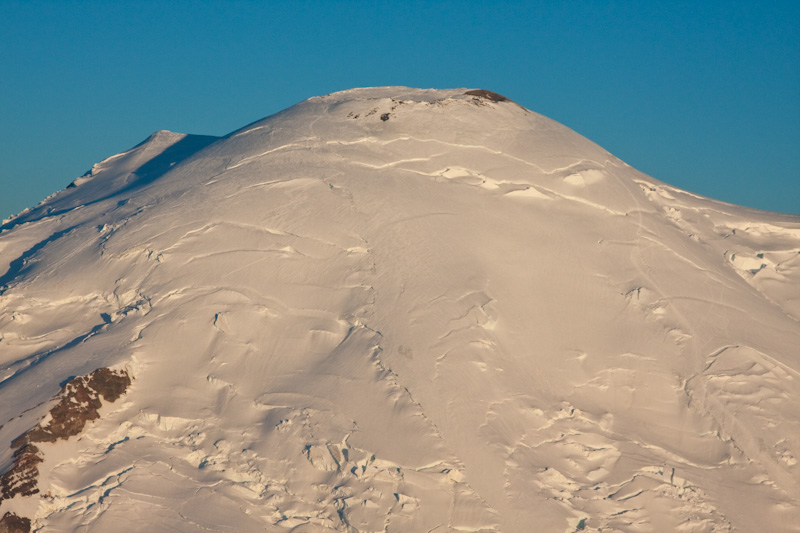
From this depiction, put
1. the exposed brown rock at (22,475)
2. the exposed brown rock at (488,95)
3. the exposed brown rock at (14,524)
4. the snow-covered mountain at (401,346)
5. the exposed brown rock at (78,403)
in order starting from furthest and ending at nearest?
the exposed brown rock at (488,95) < the exposed brown rock at (78,403) < the snow-covered mountain at (401,346) < the exposed brown rock at (22,475) < the exposed brown rock at (14,524)

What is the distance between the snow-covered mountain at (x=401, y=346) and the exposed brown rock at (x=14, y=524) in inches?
1.3

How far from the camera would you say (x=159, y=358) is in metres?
12.1

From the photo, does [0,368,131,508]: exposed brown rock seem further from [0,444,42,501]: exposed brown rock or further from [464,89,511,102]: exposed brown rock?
[464,89,511,102]: exposed brown rock

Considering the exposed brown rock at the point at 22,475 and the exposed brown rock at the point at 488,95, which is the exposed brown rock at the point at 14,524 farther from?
the exposed brown rock at the point at 488,95

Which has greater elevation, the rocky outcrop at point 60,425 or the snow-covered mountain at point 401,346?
the snow-covered mountain at point 401,346

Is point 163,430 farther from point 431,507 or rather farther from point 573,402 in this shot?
point 573,402

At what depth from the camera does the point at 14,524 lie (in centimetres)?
919

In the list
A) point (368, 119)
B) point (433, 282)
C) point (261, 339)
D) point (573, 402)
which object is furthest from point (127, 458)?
point (368, 119)

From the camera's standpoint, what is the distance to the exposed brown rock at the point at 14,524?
29.9ft

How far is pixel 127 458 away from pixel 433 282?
576cm

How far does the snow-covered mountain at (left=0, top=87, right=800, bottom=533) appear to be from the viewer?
33.5 ft

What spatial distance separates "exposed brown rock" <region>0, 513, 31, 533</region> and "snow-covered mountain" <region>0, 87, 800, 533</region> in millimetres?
34

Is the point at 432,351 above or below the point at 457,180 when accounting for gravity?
below

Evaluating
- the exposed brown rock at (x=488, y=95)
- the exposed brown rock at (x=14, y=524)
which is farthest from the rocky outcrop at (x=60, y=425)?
the exposed brown rock at (x=488, y=95)
